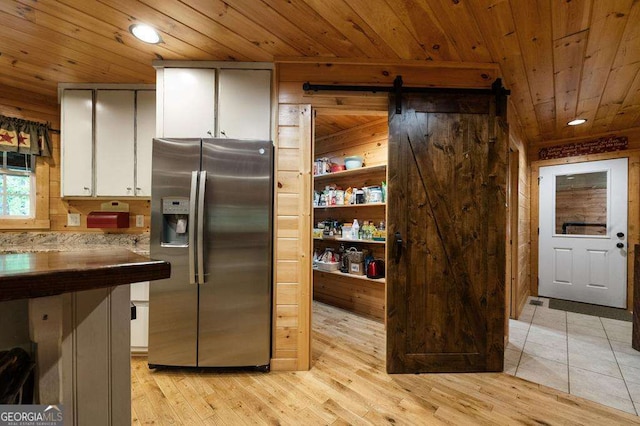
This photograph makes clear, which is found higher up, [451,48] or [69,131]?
[451,48]

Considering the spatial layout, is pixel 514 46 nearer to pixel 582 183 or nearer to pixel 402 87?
pixel 402 87

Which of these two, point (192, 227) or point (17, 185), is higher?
point (17, 185)

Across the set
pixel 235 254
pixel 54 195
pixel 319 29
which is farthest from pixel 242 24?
pixel 54 195

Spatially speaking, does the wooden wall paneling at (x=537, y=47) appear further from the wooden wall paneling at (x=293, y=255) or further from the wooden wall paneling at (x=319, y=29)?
the wooden wall paneling at (x=293, y=255)

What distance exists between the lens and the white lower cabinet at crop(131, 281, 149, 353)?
2.22 metres

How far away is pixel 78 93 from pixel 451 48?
11.2ft

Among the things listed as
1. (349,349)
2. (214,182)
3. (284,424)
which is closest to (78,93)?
(214,182)

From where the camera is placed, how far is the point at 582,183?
393cm

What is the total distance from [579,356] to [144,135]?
14.9 feet

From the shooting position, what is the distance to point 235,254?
6.65 ft

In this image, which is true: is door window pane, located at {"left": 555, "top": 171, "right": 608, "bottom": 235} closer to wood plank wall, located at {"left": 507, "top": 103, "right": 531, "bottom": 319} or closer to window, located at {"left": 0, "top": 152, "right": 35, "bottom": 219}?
wood plank wall, located at {"left": 507, "top": 103, "right": 531, "bottom": 319}

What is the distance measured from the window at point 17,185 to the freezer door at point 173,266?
194 centimetres

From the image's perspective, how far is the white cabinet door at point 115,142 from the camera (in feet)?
8.57

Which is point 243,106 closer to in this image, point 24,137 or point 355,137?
point 355,137
